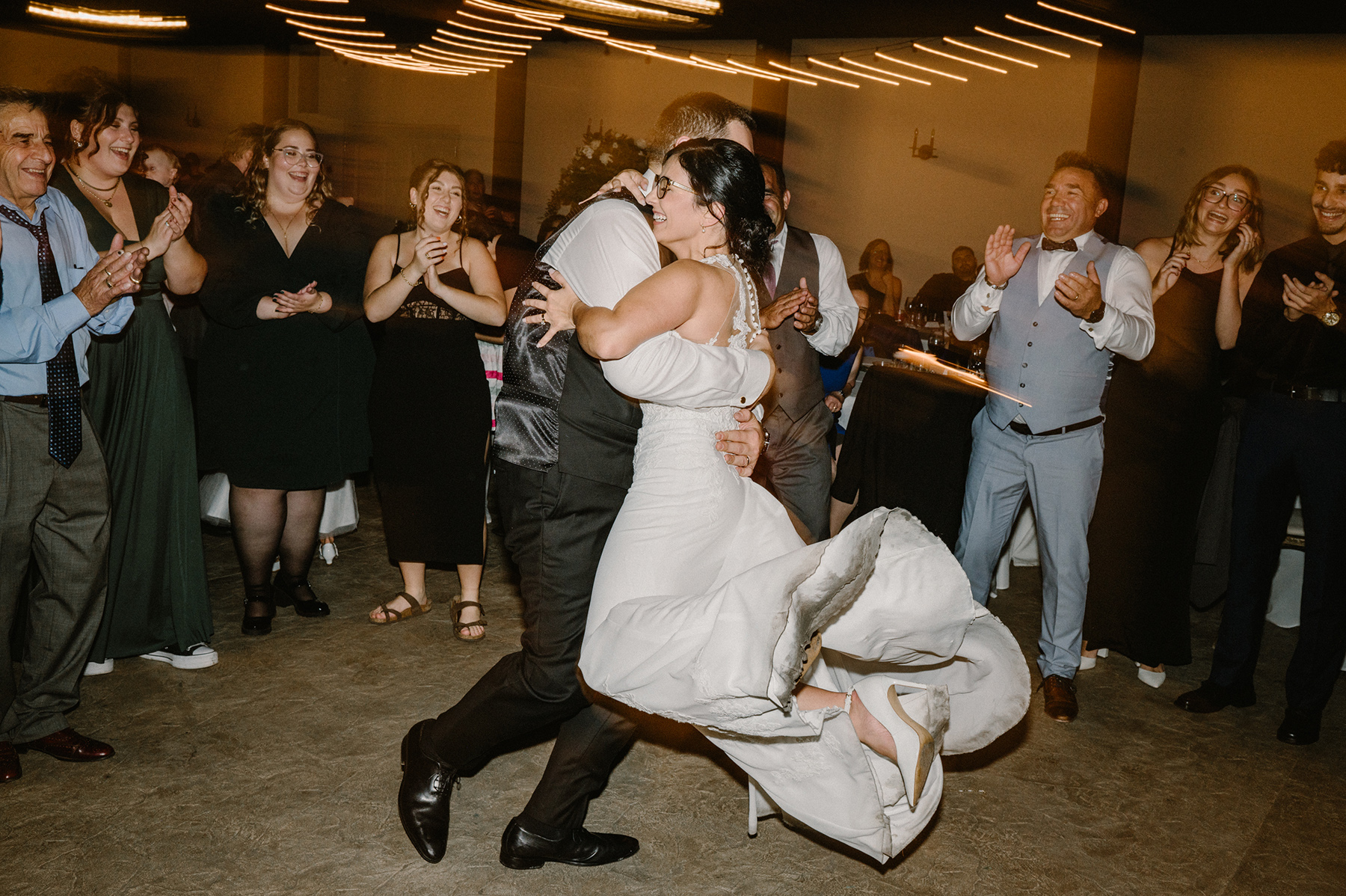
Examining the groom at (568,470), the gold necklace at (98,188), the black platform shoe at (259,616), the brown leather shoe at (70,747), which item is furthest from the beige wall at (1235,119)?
the brown leather shoe at (70,747)

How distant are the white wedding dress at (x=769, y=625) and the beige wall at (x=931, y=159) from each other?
8150mm

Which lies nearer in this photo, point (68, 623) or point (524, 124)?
point (68, 623)

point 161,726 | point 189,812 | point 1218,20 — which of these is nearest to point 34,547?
point 161,726

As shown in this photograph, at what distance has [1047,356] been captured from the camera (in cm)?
349

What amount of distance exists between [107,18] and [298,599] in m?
13.0

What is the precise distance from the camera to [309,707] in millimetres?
3223

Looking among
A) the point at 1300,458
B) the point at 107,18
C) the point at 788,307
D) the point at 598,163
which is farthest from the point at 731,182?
the point at 107,18

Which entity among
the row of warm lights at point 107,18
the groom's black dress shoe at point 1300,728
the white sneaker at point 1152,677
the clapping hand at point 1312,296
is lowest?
the white sneaker at point 1152,677

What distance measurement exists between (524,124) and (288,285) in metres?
10.1

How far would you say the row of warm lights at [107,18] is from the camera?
12805 millimetres

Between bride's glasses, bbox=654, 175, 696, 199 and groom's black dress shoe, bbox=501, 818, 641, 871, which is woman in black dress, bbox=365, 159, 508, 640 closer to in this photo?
groom's black dress shoe, bbox=501, 818, 641, 871

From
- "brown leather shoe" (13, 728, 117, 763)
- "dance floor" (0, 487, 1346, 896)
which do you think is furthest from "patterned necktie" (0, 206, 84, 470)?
"dance floor" (0, 487, 1346, 896)

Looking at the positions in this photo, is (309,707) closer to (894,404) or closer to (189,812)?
A: (189,812)

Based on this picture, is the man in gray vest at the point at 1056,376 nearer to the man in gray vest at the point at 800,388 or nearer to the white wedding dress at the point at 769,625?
the man in gray vest at the point at 800,388
